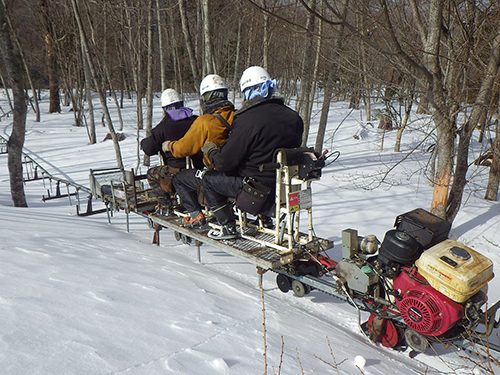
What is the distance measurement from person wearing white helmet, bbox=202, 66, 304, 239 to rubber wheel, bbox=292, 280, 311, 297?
909mm

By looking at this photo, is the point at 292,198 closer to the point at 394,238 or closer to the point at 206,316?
the point at 394,238

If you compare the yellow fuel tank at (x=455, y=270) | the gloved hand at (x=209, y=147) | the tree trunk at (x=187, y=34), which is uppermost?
the tree trunk at (x=187, y=34)

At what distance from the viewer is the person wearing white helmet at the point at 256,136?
388cm

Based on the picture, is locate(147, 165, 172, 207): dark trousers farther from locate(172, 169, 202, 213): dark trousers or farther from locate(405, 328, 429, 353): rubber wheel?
locate(405, 328, 429, 353): rubber wheel

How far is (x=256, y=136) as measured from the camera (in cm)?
387

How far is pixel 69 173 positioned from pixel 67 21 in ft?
42.7

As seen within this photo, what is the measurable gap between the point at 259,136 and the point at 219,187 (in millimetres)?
920

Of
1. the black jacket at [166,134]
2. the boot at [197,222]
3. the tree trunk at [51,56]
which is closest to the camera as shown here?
the boot at [197,222]

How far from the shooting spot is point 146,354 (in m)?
2.23

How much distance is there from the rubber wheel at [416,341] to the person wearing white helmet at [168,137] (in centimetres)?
348

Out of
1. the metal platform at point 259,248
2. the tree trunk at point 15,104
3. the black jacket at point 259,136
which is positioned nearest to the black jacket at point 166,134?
the metal platform at point 259,248

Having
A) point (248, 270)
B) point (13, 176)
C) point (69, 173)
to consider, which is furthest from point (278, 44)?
point (248, 270)

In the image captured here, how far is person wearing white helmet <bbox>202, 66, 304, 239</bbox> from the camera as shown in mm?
3875

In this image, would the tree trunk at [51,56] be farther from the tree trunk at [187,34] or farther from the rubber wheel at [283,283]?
the rubber wheel at [283,283]
